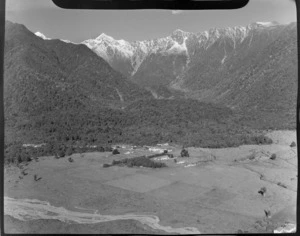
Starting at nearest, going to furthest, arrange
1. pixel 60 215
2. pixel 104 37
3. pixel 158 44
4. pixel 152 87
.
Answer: pixel 60 215 < pixel 104 37 < pixel 158 44 < pixel 152 87

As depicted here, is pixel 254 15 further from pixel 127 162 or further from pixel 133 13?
pixel 127 162

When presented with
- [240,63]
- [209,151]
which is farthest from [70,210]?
[240,63]

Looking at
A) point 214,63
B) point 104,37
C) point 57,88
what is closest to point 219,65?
point 214,63

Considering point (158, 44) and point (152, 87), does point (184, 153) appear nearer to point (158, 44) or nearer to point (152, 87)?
point (152, 87)

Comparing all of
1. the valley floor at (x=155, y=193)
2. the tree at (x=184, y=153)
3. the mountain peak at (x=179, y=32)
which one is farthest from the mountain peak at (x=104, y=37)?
the tree at (x=184, y=153)

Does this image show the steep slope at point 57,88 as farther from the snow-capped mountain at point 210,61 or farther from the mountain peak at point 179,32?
the mountain peak at point 179,32

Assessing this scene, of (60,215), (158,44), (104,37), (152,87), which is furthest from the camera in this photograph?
(152,87)

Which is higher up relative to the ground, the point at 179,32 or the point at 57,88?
the point at 179,32
